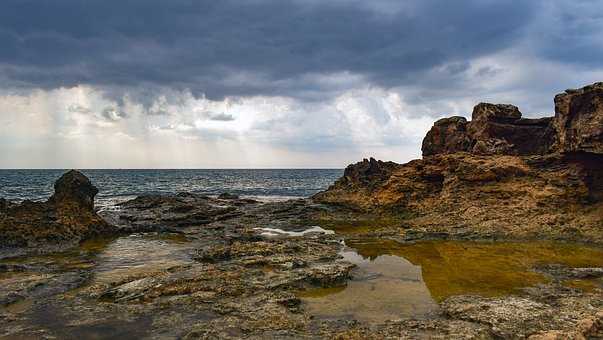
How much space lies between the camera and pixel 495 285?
15.7 metres

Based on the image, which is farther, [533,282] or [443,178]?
[443,178]

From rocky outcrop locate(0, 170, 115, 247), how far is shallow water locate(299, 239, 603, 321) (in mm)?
16747

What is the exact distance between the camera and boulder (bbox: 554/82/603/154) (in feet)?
79.7

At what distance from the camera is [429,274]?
1750 cm

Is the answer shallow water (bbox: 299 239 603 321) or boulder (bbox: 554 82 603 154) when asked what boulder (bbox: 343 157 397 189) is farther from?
shallow water (bbox: 299 239 603 321)

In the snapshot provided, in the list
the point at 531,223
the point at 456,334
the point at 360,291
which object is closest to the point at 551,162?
the point at 531,223

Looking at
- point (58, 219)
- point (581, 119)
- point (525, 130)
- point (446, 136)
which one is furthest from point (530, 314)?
point (446, 136)

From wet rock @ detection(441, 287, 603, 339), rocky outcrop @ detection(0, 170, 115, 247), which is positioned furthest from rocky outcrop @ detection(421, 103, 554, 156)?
rocky outcrop @ detection(0, 170, 115, 247)

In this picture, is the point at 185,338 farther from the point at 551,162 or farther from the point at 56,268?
the point at 551,162

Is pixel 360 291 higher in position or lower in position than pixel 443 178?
lower

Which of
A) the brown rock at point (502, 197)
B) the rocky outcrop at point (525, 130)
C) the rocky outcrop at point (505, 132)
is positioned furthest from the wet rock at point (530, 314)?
the rocky outcrop at point (505, 132)

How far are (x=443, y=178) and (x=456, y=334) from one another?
26.7 meters

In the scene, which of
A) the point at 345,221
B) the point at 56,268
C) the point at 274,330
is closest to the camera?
the point at 274,330

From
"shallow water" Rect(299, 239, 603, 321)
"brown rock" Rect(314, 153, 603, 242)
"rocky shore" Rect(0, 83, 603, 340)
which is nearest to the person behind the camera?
"rocky shore" Rect(0, 83, 603, 340)
